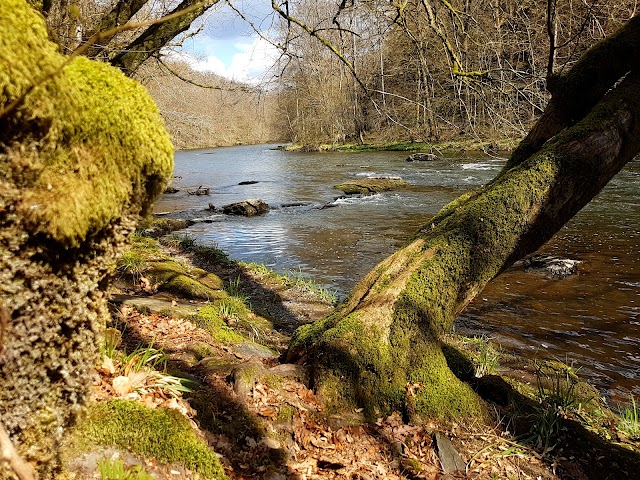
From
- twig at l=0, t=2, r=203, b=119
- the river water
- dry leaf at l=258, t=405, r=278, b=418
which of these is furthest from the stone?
the river water

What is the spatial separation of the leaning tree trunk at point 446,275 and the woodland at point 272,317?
2 cm

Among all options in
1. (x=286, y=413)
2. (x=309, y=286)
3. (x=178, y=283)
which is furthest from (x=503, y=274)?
(x=286, y=413)

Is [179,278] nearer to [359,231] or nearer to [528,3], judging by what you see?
[528,3]

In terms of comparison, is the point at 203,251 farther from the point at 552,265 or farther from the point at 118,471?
the point at 118,471

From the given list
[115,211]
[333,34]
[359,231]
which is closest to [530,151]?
[333,34]

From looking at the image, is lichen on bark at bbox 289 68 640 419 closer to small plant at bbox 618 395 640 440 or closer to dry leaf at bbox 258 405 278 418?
dry leaf at bbox 258 405 278 418

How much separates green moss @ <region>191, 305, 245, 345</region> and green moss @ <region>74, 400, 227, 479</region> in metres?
2.03

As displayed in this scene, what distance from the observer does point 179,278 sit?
6406 mm

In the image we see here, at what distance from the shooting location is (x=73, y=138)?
120 centimetres

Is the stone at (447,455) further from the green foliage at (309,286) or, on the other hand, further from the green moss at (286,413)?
the green foliage at (309,286)

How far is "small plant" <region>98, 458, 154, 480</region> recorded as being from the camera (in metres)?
1.66

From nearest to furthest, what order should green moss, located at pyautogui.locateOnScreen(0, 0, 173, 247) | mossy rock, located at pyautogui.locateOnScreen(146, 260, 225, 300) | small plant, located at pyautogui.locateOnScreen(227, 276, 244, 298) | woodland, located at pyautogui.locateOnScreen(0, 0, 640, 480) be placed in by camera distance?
green moss, located at pyautogui.locateOnScreen(0, 0, 173, 247)
woodland, located at pyautogui.locateOnScreen(0, 0, 640, 480)
mossy rock, located at pyautogui.locateOnScreen(146, 260, 225, 300)
small plant, located at pyautogui.locateOnScreen(227, 276, 244, 298)

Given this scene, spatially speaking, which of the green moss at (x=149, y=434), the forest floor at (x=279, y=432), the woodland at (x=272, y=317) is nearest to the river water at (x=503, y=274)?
the woodland at (x=272, y=317)

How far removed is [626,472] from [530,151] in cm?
278
